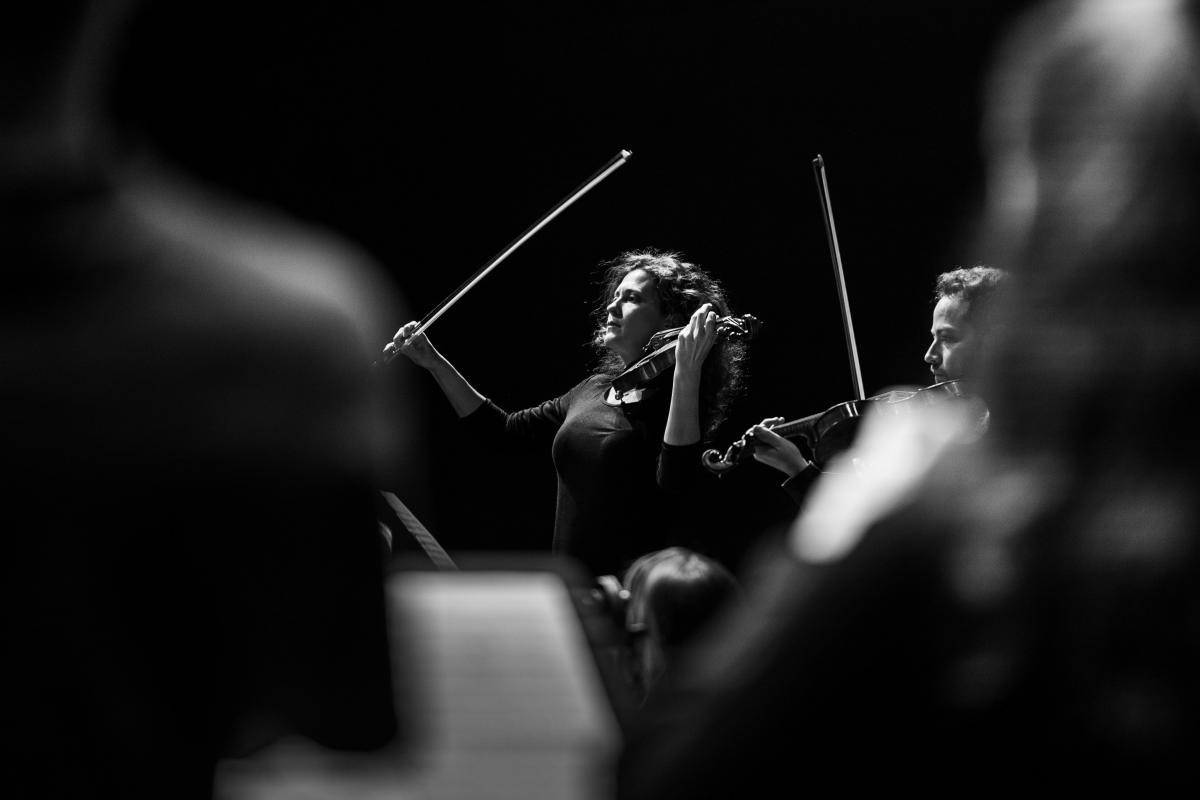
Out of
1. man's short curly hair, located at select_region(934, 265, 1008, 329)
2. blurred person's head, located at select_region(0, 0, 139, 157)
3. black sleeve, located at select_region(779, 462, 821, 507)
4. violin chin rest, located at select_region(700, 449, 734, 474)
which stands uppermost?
blurred person's head, located at select_region(0, 0, 139, 157)

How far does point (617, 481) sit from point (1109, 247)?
193 cm

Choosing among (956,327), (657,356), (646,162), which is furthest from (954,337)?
(646,162)

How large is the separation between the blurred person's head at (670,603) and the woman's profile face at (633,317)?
4.41 feet

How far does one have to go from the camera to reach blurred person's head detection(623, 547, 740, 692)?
1.12 metres

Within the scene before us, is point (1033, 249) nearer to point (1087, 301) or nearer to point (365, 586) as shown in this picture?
point (1087, 301)

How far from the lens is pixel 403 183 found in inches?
143

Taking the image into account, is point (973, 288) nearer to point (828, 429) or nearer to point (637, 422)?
point (828, 429)

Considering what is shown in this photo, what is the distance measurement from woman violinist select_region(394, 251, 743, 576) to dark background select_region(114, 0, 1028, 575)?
951 mm

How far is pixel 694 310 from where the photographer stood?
2.69 metres

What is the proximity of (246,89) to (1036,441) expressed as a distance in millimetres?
3360

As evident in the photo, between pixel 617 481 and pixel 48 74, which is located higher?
pixel 48 74

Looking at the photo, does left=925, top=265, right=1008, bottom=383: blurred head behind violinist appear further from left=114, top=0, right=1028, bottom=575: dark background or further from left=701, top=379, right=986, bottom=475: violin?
left=114, top=0, right=1028, bottom=575: dark background

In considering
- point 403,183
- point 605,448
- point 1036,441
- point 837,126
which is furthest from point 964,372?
point 1036,441

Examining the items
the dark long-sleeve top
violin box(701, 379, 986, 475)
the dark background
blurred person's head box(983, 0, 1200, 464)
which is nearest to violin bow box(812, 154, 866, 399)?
violin box(701, 379, 986, 475)
